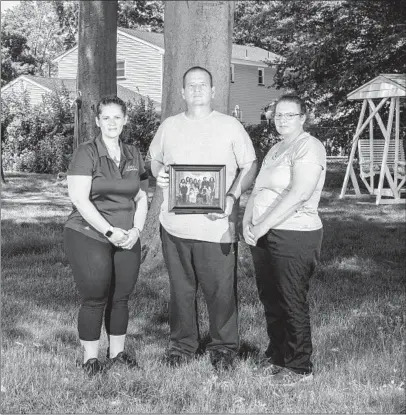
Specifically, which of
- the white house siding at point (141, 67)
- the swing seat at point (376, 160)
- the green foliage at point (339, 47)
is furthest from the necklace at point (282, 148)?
the white house siding at point (141, 67)

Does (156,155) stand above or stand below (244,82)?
below

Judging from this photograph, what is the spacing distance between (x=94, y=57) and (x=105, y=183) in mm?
8924

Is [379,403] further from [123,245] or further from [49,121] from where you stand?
[49,121]

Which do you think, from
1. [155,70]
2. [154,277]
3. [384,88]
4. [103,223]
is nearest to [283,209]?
[103,223]

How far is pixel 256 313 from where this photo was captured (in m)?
6.69

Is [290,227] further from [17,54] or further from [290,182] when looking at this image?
[17,54]

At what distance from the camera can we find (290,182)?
4.59 metres

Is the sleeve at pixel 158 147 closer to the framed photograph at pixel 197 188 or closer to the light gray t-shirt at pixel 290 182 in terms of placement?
the framed photograph at pixel 197 188

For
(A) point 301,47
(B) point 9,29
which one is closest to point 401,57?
(A) point 301,47

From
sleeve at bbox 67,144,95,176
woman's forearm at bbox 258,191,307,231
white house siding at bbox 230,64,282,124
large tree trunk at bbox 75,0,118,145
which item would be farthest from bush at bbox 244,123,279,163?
woman's forearm at bbox 258,191,307,231

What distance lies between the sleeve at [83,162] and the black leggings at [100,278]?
390 mm

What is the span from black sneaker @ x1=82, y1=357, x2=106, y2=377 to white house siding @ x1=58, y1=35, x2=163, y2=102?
115 feet

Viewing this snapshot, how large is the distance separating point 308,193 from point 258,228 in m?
0.37

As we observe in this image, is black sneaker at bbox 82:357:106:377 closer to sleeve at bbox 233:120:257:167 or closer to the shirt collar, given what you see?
the shirt collar
